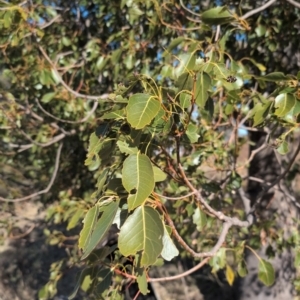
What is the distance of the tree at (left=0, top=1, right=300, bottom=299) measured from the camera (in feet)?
3.49

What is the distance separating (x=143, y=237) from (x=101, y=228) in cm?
10

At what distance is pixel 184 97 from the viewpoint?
Answer: 1200 mm

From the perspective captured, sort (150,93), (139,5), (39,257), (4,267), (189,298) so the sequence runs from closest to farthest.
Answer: (150,93) → (139,5) → (189,298) → (4,267) → (39,257)

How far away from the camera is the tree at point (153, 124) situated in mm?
1063

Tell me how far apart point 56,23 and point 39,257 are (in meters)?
4.00

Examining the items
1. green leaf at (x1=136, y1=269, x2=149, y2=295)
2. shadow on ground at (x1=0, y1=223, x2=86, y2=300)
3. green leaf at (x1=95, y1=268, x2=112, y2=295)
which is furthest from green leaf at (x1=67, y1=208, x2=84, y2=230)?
shadow on ground at (x1=0, y1=223, x2=86, y2=300)

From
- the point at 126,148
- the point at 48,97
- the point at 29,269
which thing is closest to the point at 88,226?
the point at 126,148

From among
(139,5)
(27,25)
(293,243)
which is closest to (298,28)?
(139,5)

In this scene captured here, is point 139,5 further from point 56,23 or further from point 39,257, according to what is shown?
point 39,257

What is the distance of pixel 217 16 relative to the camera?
5.95 feet

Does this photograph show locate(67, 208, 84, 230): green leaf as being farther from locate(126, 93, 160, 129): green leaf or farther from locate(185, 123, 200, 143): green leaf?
locate(126, 93, 160, 129): green leaf

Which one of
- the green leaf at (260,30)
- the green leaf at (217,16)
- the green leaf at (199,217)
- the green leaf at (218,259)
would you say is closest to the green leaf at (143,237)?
the green leaf at (199,217)

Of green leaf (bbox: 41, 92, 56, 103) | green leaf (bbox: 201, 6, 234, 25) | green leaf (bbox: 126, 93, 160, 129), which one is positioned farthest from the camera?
green leaf (bbox: 41, 92, 56, 103)

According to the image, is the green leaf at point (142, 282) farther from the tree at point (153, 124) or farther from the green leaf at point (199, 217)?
the green leaf at point (199, 217)
